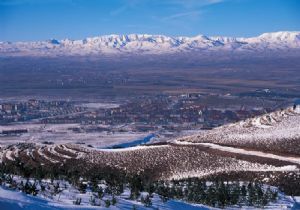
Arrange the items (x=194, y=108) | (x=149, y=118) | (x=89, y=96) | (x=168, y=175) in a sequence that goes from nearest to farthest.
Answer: (x=168, y=175), (x=149, y=118), (x=194, y=108), (x=89, y=96)

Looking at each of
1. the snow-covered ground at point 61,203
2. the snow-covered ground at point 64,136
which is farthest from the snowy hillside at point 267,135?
the snow-covered ground at point 64,136

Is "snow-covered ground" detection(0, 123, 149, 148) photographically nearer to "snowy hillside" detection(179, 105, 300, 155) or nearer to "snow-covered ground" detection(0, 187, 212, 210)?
"snowy hillside" detection(179, 105, 300, 155)

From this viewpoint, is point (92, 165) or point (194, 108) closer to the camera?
point (92, 165)

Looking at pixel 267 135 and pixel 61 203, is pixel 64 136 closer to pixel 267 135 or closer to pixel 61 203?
pixel 267 135

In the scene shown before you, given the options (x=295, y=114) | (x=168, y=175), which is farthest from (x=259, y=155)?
(x=295, y=114)

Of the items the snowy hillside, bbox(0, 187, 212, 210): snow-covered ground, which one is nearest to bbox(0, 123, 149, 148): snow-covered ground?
the snowy hillside

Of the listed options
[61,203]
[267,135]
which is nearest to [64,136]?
[267,135]

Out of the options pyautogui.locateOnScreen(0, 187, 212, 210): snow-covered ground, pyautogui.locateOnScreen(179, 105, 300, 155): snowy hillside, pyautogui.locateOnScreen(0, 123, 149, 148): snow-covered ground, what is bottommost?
pyautogui.locateOnScreen(0, 123, 149, 148): snow-covered ground

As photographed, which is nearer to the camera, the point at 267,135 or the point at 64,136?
the point at 267,135

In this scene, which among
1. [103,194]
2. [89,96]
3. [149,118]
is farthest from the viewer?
[89,96]

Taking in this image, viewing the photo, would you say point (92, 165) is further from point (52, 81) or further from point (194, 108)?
point (52, 81)

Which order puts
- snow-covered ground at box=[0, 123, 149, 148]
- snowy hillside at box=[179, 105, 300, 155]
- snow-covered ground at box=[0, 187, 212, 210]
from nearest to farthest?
1. snow-covered ground at box=[0, 187, 212, 210]
2. snowy hillside at box=[179, 105, 300, 155]
3. snow-covered ground at box=[0, 123, 149, 148]
